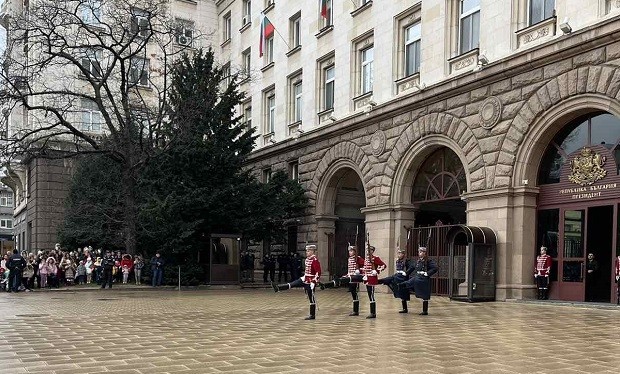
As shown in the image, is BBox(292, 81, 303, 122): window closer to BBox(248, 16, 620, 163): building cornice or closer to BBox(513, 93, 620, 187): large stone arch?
BBox(248, 16, 620, 163): building cornice

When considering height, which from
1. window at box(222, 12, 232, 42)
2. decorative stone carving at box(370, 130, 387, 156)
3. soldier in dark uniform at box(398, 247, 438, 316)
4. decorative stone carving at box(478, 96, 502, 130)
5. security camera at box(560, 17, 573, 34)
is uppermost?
window at box(222, 12, 232, 42)

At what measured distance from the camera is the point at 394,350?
920 centimetres

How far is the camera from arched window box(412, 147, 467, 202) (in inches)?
873

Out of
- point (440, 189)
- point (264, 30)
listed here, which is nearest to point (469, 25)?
point (440, 189)

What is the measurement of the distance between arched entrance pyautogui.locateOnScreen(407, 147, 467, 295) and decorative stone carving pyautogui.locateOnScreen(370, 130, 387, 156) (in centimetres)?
193

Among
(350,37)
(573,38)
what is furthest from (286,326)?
(350,37)

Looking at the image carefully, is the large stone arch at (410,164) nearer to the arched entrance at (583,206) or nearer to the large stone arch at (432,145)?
the large stone arch at (432,145)

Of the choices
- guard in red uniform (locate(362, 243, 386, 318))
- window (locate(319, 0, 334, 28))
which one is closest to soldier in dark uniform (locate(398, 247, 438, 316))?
guard in red uniform (locate(362, 243, 386, 318))

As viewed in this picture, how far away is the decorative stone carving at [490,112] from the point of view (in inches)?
768

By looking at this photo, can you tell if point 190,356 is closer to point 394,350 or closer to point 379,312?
point 394,350

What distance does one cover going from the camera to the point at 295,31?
3319 centimetres

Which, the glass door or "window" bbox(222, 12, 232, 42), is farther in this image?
"window" bbox(222, 12, 232, 42)

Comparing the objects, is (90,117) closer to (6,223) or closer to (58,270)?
(58,270)

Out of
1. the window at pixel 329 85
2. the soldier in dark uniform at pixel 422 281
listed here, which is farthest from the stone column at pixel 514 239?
the window at pixel 329 85
